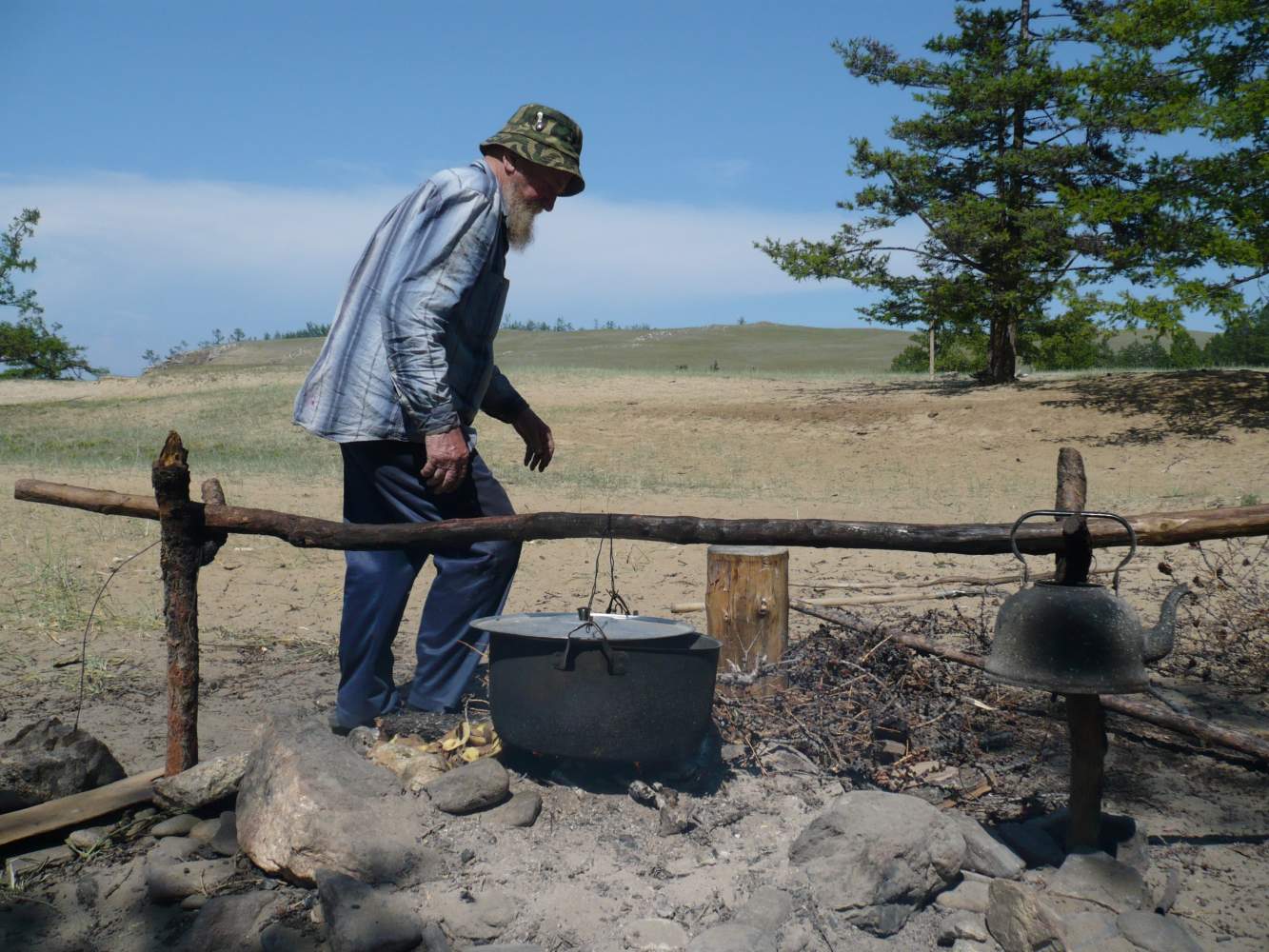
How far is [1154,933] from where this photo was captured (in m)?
2.60

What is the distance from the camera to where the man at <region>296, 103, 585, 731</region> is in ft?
11.9

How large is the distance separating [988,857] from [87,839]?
281cm

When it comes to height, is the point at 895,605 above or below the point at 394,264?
below

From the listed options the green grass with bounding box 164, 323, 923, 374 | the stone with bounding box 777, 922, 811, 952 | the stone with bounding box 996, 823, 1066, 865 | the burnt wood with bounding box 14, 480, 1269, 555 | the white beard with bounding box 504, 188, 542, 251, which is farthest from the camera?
the green grass with bounding box 164, 323, 923, 374

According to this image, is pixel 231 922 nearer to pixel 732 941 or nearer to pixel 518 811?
pixel 518 811

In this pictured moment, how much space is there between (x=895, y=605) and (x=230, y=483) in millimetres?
8723

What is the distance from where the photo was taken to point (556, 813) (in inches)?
131

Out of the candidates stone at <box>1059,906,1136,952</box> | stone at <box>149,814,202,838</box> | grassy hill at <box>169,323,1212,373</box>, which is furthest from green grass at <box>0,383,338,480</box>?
grassy hill at <box>169,323,1212,373</box>

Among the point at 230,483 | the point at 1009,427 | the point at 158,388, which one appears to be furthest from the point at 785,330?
the point at 230,483

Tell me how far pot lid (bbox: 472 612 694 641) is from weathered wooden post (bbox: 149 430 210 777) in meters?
1.04

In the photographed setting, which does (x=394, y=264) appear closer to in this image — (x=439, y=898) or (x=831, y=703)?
(x=439, y=898)

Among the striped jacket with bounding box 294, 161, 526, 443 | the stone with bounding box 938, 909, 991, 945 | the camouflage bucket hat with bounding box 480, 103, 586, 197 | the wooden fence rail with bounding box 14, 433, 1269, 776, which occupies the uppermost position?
the camouflage bucket hat with bounding box 480, 103, 586, 197

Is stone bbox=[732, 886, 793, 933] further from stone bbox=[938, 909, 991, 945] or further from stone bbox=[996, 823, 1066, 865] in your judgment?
stone bbox=[996, 823, 1066, 865]

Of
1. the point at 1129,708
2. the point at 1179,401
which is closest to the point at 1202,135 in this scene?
the point at 1179,401
